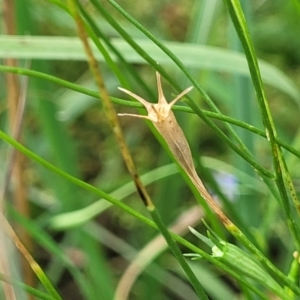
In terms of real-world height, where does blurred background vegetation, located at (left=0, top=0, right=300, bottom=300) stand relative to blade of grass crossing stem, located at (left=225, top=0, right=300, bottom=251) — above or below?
above

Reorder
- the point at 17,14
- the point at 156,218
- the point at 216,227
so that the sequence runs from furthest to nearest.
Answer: the point at 17,14, the point at 216,227, the point at 156,218

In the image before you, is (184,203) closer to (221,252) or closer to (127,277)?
(127,277)

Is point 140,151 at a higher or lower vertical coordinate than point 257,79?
higher

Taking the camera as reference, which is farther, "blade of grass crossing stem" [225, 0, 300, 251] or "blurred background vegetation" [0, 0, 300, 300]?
"blurred background vegetation" [0, 0, 300, 300]

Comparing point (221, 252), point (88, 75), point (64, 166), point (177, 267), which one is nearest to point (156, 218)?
point (221, 252)

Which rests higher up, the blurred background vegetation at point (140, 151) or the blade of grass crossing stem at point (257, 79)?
the blurred background vegetation at point (140, 151)

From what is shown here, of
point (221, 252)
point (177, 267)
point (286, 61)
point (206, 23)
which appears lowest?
point (221, 252)

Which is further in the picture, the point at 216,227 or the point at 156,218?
the point at 216,227

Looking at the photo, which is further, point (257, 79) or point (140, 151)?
point (140, 151)
